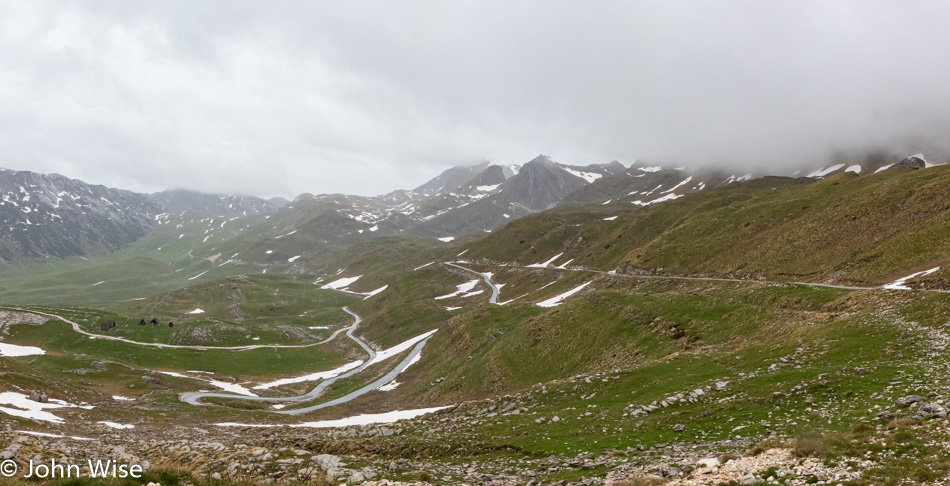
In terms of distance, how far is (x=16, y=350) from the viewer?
9369 cm

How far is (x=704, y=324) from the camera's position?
46.2m

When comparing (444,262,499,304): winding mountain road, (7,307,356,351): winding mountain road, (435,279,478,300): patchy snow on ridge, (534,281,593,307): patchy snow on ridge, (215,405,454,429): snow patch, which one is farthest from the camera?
(435,279,478,300): patchy snow on ridge

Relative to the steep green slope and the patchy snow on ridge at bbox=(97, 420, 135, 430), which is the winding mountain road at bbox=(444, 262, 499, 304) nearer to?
the steep green slope

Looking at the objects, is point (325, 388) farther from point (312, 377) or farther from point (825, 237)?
point (825, 237)

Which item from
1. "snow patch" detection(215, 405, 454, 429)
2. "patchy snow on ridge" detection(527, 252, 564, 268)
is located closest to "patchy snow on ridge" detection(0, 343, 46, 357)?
"snow patch" detection(215, 405, 454, 429)

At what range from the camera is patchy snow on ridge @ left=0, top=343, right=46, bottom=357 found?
295 feet

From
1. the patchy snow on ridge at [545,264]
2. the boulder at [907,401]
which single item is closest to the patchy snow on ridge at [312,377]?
the patchy snow on ridge at [545,264]

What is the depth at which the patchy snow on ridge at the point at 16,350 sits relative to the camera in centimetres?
9000

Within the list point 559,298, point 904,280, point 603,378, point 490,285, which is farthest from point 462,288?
point 904,280

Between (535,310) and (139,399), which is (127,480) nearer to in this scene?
(139,399)

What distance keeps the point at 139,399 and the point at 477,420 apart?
63.7 m

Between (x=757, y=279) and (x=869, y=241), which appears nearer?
(x=869, y=241)

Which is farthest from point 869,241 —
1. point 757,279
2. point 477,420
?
point 477,420

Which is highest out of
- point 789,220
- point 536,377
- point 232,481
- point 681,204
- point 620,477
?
point 681,204
